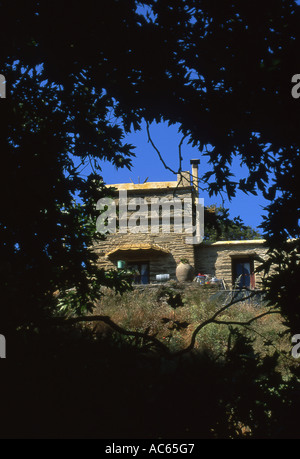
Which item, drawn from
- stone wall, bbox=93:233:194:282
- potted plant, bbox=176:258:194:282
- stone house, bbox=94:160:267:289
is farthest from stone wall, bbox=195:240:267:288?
potted plant, bbox=176:258:194:282

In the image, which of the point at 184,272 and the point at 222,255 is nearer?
the point at 184,272

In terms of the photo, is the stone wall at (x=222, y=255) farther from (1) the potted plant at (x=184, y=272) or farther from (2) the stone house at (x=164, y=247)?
(1) the potted plant at (x=184, y=272)

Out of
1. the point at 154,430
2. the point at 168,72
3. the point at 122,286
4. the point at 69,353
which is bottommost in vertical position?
the point at 154,430

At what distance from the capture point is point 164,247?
54.9 feet

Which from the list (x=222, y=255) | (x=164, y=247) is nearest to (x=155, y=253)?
(x=164, y=247)

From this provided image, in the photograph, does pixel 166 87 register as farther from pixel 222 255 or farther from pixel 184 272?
pixel 222 255

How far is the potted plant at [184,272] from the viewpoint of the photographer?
1551 centimetres

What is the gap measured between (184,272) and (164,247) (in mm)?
1726

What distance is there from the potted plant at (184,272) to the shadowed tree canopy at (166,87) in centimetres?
1226

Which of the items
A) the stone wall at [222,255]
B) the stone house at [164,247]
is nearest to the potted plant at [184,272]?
the stone house at [164,247]

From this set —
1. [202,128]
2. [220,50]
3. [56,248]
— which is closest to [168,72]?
[220,50]

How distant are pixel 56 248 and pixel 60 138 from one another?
3.28ft
